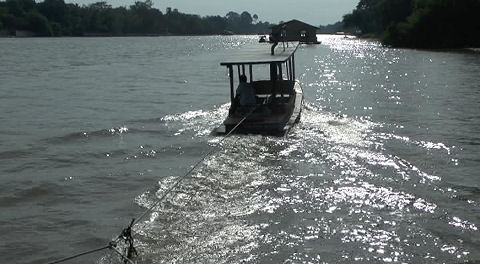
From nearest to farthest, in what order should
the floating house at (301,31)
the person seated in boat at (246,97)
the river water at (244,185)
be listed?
the river water at (244,185), the person seated in boat at (246,97), the floating house at (301,31)

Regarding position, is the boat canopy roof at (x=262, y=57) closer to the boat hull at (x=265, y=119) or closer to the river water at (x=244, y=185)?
the boat hull at (x=265, y=119)

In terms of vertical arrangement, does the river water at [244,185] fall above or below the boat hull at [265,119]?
below

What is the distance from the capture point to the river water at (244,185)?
24.8 ft

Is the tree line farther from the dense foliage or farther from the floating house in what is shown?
the dense foliage

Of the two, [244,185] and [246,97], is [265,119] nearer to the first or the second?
[246,97]

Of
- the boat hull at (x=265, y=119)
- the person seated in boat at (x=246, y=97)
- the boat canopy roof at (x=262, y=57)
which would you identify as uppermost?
the boat canopy roof at (x=262, y=57)

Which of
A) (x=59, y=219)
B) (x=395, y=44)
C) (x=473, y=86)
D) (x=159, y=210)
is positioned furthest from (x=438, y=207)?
(x=395, y=44)

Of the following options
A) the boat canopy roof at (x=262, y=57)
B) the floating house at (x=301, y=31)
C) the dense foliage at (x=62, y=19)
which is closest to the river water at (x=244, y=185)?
the boat canopy roof at (x=262, y=57)

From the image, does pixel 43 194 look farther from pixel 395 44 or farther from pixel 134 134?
pixel 395 44

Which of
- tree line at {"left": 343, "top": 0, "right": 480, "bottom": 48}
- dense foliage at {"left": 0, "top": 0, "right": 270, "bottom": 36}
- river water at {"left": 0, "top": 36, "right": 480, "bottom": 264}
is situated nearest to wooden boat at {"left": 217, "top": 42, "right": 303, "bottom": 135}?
river water at {"left": 0, "top": 36, "right": 480, "bottom": 264}

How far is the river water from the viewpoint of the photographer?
7.57 m

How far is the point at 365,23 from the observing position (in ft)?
487

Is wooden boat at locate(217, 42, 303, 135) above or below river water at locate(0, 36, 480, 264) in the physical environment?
above

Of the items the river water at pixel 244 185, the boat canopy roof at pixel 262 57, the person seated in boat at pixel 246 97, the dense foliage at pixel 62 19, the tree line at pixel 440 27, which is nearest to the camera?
the river water at pixel 244 185
